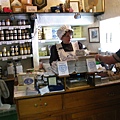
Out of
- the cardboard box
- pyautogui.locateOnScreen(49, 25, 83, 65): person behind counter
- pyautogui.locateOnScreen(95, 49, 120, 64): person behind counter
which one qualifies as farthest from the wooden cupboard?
the cardboard box

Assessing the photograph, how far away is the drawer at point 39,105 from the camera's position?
1596 mm

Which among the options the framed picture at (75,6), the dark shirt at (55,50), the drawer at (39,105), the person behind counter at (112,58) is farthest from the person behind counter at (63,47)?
the framed picture at (75,6)

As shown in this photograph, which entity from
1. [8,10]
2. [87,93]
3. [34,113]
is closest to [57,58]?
[87,93]

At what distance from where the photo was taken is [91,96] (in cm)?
179

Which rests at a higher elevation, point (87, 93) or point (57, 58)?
point (57, 58)

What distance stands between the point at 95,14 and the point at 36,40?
1.30 meters

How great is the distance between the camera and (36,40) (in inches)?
133

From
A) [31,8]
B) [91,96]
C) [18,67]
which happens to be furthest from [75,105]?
[31,8]

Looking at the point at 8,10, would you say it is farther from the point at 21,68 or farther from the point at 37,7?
the point at 21,68

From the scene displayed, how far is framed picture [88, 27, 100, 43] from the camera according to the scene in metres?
3.50

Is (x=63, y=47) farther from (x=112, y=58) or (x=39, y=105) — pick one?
(x=39, y=105)

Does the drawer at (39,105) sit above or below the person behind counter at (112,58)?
below

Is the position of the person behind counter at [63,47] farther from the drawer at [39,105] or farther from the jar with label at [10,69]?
the jar with label at [10,69]

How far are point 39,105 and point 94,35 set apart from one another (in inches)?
92.8
